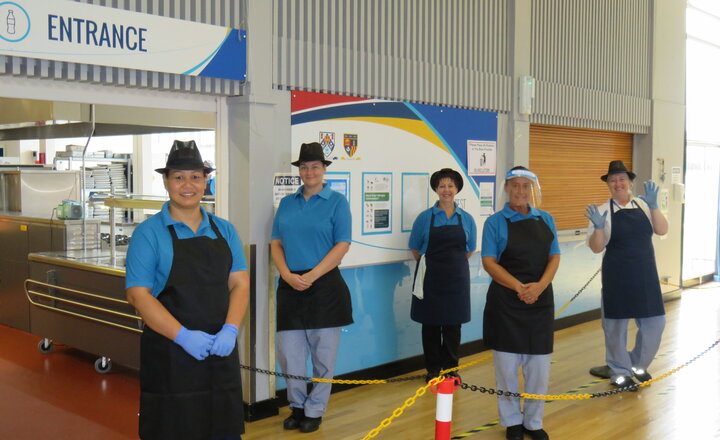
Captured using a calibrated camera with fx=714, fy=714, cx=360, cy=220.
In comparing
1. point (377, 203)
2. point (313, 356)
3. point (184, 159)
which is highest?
point (184, 159)

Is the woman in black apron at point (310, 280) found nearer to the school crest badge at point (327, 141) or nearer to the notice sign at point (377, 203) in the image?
the school crest badge at point (327, 141)

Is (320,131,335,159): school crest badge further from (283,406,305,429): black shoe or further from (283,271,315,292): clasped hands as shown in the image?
(283,406,305,429): black shoe

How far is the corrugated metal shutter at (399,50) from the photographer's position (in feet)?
15.6

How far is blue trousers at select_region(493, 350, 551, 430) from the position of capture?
162 inches

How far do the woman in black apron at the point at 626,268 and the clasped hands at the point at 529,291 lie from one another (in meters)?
1.22

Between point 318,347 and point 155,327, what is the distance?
1.70 m

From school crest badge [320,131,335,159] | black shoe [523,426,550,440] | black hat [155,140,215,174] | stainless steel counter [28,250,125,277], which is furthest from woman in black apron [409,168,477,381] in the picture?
black hat [155,140,215,174]

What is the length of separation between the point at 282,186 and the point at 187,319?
191 centimetres

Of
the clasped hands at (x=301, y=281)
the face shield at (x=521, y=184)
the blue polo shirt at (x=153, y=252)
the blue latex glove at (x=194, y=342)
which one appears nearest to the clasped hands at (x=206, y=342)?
the blue latex glove at (x=194, y=342)

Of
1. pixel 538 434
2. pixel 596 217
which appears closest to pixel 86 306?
pixel 538 434

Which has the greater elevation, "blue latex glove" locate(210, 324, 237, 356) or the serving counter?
"blue latex glove" locate(210, 324, 237, 356)

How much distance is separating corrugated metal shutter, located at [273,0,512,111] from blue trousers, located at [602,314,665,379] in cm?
217

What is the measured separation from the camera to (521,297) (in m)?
4.08

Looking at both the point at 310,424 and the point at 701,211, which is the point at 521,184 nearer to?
the point at 310,424
